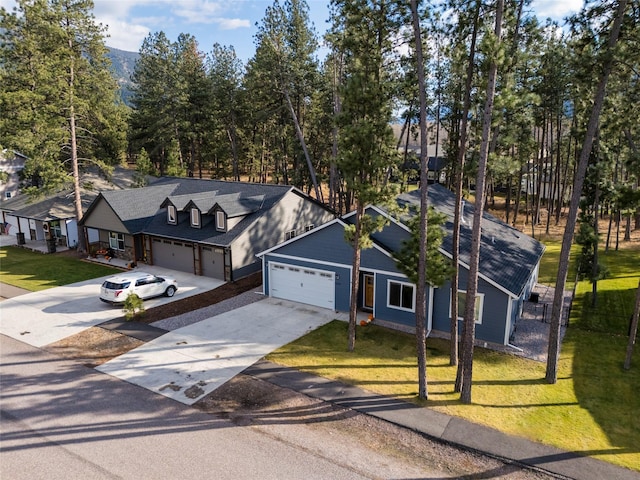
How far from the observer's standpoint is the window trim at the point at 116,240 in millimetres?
30478

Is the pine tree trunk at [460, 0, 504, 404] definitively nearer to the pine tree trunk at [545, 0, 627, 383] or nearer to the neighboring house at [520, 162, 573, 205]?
the pine tree trunk at [545, 0, 627, 383]

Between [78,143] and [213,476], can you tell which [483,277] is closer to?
[213,476]

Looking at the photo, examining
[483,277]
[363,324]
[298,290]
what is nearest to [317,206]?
[298,290]

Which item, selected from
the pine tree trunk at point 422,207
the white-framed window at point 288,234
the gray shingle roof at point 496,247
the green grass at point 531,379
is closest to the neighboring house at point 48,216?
the white-framed window at point 288,234

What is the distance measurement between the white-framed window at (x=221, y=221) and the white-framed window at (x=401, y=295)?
11712mm

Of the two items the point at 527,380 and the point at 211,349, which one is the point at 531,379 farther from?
the point at 211,349

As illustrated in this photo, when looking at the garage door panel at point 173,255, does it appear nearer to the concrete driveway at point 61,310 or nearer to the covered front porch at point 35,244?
the concrete driveway at point 61,310

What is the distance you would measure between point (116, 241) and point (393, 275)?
21.4 meters

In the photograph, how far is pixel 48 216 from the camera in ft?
108

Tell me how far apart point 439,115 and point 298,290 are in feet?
79.4

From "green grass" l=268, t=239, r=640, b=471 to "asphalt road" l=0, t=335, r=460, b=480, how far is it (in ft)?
11.5

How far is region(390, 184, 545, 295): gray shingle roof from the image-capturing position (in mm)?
17656

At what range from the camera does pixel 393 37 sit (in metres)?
13.9

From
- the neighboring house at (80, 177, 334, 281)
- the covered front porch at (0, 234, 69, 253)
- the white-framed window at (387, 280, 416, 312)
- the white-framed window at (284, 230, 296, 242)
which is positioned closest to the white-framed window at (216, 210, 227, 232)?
the neighboring house at (80, 177, 334, 281)
